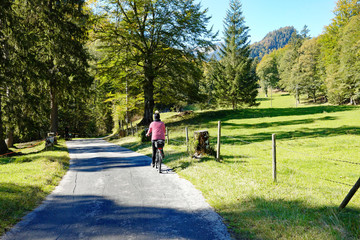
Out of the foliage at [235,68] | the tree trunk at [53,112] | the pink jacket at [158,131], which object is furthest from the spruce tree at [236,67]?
the pink jacket at [158,131]

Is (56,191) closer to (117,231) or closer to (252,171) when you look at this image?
(117,231)

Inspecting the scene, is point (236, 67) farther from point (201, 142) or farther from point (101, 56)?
point (201, 142)

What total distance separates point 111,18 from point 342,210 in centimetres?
2292

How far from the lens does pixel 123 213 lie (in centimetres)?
474

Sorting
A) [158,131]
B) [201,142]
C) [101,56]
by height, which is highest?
[101,56]

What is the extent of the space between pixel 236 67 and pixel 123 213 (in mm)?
35983

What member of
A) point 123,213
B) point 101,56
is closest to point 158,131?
point 123,213

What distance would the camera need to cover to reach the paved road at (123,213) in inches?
153

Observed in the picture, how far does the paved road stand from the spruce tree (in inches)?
1237

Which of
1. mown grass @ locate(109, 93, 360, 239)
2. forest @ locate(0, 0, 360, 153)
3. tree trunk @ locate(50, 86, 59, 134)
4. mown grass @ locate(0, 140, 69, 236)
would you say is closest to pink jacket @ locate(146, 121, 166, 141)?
mown grass @ locate(109, 93, 360, 239)

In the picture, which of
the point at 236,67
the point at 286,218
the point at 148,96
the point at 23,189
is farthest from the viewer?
the point at 236,67

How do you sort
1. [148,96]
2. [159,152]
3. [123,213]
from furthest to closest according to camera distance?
1. [148,96]
2. [159,152]
3. [123,213]

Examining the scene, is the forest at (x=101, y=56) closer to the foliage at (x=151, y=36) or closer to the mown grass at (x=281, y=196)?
the foliage at (x=151, y=36)

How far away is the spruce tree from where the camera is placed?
3631cm
